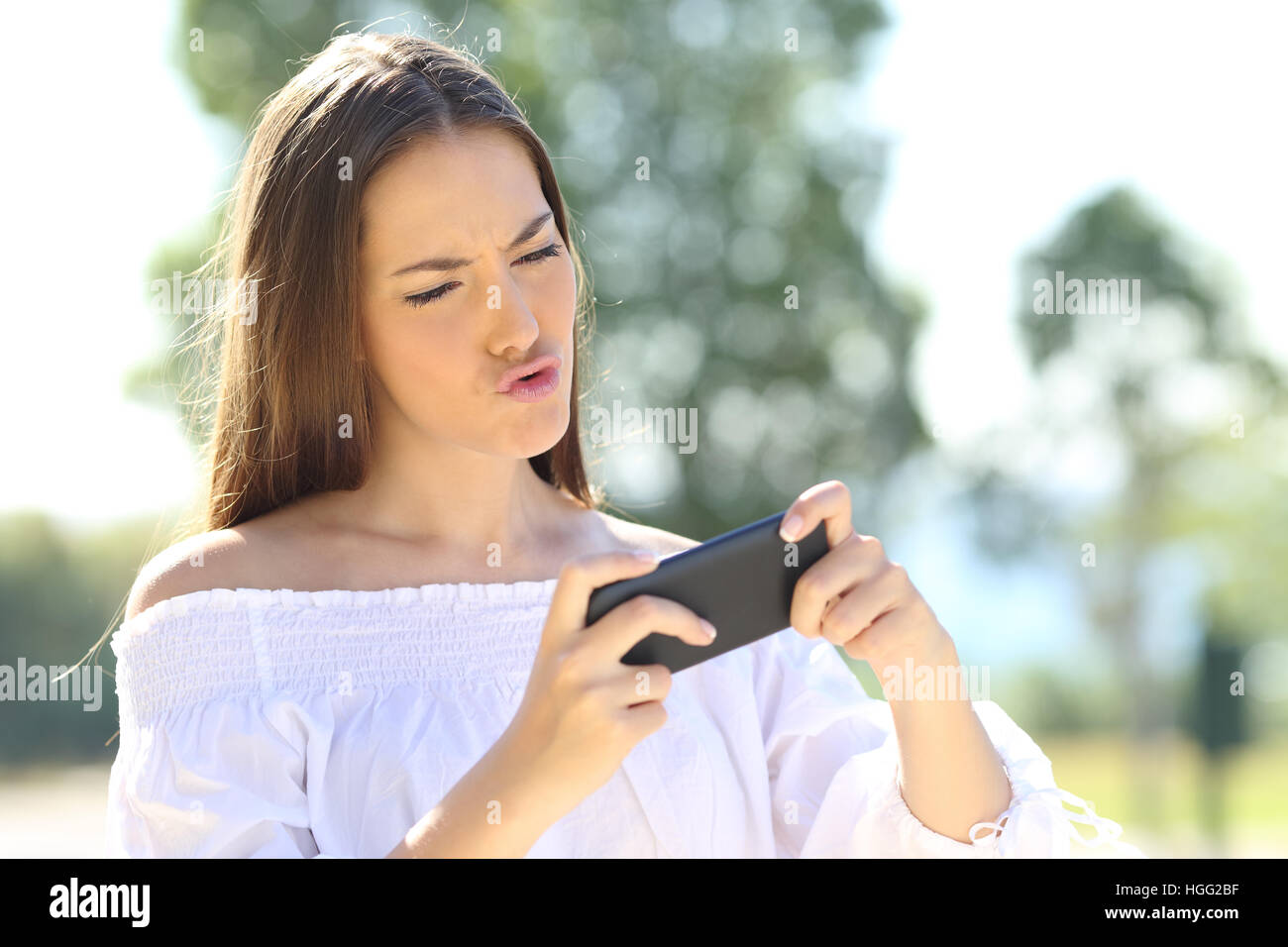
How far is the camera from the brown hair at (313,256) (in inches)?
85.6

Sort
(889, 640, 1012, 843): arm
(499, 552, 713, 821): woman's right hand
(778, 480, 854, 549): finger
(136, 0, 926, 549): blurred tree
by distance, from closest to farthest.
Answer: (499, 552, 713, 821): woman's right hand → (778, 480, 854, 549): finger → (889, 640, 1012, 843): arm → (136, 0, 926, 549): blurred tree

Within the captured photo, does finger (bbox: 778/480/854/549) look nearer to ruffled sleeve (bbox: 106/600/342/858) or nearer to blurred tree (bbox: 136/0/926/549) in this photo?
ruffled sleeve (bbox: 106/600/342/858)

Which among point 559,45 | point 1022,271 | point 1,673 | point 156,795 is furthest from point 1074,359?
point 156,795

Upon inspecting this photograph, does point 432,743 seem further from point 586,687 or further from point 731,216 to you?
point 731,216

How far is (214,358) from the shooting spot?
2.71 meters

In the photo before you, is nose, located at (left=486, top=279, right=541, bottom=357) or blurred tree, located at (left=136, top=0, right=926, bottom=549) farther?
blurred tree, located at (left=136, top=0, right=926, bottom=549)

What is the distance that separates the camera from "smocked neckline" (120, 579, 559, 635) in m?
2.05

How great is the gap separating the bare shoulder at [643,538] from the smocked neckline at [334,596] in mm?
245

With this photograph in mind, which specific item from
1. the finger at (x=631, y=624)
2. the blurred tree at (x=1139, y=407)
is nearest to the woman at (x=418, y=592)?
the finger at (x=631, y=624)

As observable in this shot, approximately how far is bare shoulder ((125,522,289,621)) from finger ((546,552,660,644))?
0.88 meters

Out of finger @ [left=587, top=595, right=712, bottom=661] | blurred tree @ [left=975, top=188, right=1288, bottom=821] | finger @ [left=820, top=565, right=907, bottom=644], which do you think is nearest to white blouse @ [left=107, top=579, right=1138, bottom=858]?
finger @ [left=820, top=565, right=907, bottom=644]

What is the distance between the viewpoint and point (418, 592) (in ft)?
7.43
